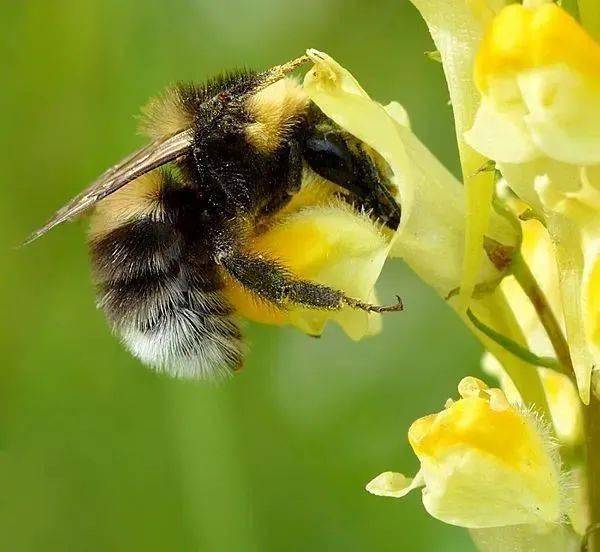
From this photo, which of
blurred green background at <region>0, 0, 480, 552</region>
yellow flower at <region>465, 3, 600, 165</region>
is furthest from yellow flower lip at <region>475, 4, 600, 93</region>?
blurred green background at <region>0, 0, 480, 552</region>

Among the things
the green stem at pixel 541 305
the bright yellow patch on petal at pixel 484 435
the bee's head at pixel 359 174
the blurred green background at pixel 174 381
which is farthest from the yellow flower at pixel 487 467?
the blurred green background at pixel 174 381

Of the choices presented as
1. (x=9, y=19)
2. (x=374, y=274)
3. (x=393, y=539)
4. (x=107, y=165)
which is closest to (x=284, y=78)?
(x=374, y=274)

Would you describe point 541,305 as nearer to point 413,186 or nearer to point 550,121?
point 413,186

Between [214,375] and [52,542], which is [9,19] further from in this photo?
[214,375]

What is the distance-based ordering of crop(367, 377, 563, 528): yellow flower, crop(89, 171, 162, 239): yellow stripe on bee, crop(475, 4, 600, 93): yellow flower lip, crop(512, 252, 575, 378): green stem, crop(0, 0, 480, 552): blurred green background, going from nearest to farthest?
crop(475, 4, 600, 93): yellow flower lip, crop(367, 377, 563, 528): yellow flower, crop(512, 252, 575, 378): green stem, crop(89, 171, 162, 239): yellow stripe on bee, crop(0, 0, 480, 552): blurred green background

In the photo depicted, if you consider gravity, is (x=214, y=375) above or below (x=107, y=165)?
below

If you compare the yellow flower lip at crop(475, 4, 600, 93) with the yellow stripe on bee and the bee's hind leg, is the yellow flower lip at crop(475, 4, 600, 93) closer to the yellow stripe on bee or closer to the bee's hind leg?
the bee's hind leg
